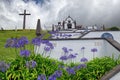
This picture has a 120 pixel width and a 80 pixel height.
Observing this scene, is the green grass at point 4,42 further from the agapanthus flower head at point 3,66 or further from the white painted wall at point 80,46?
the white painted wall at point 80,46

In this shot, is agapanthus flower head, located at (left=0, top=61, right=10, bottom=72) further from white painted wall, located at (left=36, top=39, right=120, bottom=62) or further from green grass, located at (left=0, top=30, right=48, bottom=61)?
white painted wall, located at (left=36, top=39, right=120, bottom=62)

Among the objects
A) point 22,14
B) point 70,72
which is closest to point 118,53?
point 70,72

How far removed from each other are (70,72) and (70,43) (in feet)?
23.0

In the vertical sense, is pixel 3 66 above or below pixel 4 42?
below

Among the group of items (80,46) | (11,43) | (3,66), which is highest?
(11,43)

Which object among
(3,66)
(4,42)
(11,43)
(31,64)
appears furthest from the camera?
(4,42)

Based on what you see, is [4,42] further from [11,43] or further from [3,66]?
[3,66]

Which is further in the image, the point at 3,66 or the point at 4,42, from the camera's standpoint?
the point at 4,42

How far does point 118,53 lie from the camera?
10.6m

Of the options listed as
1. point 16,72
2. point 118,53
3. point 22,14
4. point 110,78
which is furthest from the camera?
point 22,14

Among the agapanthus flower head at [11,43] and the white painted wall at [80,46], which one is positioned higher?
the agapanthus flower head at [11,43]

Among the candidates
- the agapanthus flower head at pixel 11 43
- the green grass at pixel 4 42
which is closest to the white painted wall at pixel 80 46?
the green grass at pixel 4 42

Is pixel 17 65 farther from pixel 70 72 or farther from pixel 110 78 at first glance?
pixel 110 78

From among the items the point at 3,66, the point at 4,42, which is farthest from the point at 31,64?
the point at 4,42
